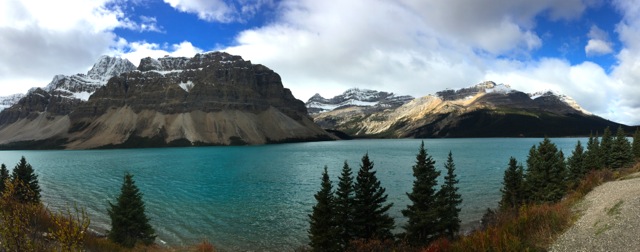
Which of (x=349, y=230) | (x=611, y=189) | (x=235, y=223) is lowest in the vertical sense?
(x=235, y=223)

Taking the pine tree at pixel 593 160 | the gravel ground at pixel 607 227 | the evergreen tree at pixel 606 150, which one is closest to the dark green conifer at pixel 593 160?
the pine tree at pixel 593 160

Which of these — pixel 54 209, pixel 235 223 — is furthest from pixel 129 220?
pixel 54 209

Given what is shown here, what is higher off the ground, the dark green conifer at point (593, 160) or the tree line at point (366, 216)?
the dark green conifer at point (593, 160)

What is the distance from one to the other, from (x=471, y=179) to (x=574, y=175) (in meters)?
21.5

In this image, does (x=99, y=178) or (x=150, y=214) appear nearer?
(x=150, y=214)

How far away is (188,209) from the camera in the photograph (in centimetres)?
5297

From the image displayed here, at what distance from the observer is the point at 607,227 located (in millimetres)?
16109

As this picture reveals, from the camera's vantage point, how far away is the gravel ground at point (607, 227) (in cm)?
1446

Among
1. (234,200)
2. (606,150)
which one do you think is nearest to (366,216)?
(234,200)

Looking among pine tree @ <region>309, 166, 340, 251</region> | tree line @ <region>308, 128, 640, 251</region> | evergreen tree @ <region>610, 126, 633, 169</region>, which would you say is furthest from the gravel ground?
evergreen tree @ <region>610, 126, 633, 169</region>

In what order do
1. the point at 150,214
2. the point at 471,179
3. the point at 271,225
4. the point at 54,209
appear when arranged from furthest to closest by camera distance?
the point at 471,179 → the point at 54,209 → the point at 150,214 → the point at 271,225

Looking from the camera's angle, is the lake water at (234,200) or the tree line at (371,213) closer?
the tree line at (371,213)

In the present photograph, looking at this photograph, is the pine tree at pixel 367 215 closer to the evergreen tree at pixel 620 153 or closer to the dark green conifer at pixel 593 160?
the dark green conifer at pixel 593 160

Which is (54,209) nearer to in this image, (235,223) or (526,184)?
(235,223)
